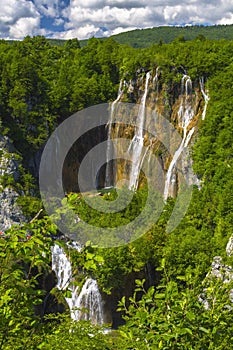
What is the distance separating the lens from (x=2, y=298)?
3070 millimetres

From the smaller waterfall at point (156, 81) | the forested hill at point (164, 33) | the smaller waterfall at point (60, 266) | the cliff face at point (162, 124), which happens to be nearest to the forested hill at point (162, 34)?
the forested hill at point (164, 33)

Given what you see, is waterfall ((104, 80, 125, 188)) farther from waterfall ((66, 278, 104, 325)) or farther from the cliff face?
waterfall ((66, 278, 104, 325))

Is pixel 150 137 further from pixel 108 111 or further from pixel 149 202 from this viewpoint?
pixel 149 202

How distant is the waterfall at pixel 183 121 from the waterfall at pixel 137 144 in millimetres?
2285

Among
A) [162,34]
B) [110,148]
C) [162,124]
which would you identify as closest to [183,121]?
[162,124]

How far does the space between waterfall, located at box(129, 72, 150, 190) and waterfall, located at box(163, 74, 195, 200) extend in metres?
2.29

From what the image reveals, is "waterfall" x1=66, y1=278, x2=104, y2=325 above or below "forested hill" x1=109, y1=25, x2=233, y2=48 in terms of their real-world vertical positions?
below

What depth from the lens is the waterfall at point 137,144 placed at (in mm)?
23203

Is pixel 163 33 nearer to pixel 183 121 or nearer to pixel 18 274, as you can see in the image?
pixel 183 121

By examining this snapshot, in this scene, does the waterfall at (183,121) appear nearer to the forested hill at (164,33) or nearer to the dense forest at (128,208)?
the dense forest at (128,208)

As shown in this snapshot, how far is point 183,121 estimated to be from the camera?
71.8 ft

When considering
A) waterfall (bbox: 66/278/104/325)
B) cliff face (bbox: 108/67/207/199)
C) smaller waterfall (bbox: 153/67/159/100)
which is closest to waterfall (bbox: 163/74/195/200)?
cliff face (bbox: 108/67/207/199)

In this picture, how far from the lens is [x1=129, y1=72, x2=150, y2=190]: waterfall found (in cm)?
2320

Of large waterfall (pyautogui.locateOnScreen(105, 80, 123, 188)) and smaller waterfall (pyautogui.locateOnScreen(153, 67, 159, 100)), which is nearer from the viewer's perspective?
smaller waterfall (pyautogui.locateOnScreen(153, 67, 159, 100))
